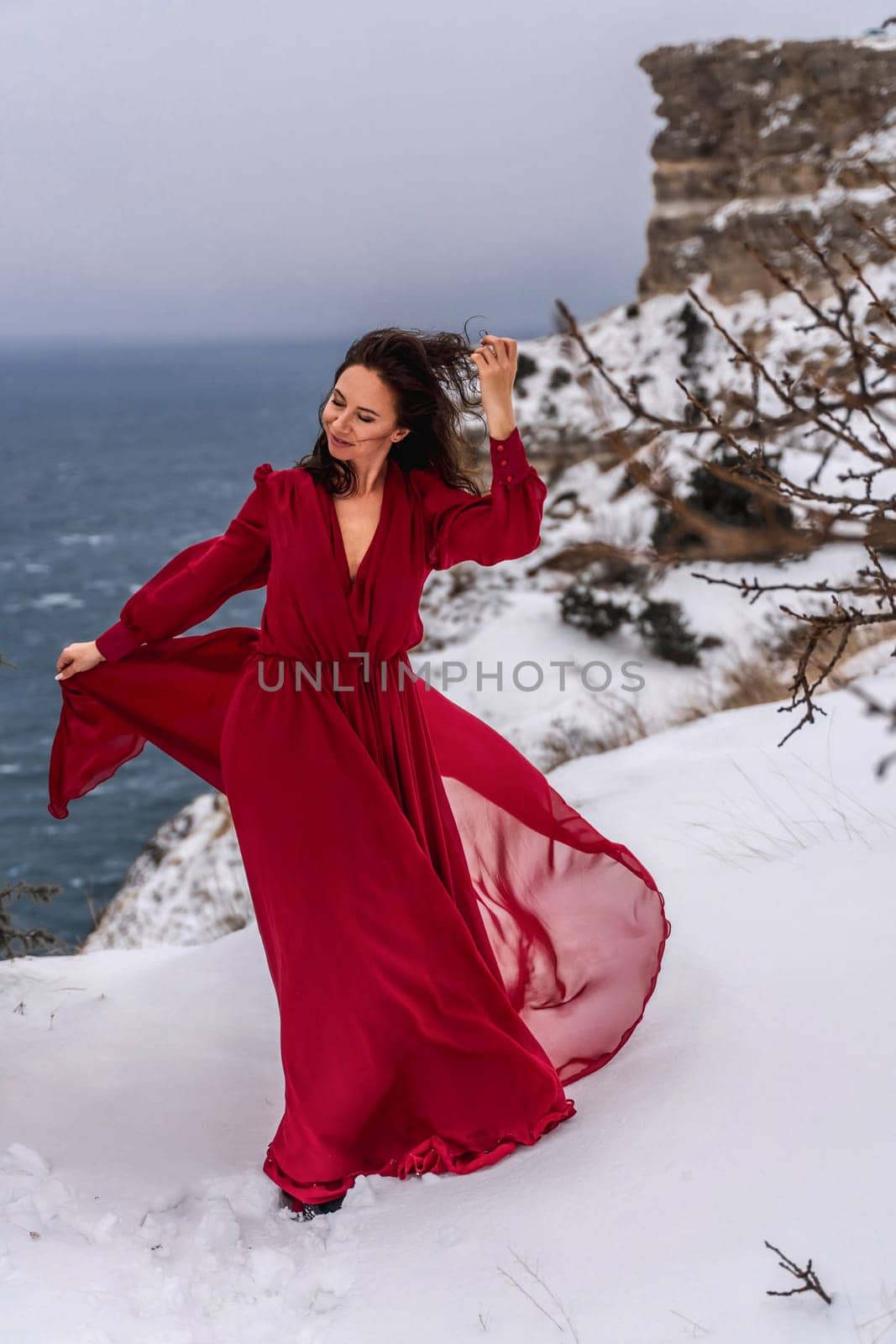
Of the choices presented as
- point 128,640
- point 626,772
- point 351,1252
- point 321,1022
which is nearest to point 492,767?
point 321,1022

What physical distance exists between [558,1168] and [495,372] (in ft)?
5.70

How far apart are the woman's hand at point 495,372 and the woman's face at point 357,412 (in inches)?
10.5

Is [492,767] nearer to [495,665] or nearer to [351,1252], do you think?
[351,1252]

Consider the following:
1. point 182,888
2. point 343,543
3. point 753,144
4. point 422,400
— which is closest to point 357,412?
point 422,400

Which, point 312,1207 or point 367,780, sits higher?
point 367,780

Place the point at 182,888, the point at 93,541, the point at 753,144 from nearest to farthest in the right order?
1. the point at 182,888
2. the point at 753,144
3. the point at 93,541

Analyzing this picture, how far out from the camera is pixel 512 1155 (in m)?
2.73

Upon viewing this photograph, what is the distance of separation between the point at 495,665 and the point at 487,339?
38.4 ft

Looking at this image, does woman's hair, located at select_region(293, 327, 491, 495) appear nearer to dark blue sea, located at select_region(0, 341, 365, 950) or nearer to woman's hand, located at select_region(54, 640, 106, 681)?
A: dark blue sea, located at select_region(0, 341, 365, 950)

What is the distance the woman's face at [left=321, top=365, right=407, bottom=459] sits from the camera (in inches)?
105

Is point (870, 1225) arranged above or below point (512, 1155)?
above

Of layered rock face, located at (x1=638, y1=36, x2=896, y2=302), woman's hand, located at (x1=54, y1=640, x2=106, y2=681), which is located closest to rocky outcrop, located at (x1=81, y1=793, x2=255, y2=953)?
woman's hand, located at (x1=54, y1=640, x2=106, y2=681)

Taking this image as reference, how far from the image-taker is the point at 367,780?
2.69 meters

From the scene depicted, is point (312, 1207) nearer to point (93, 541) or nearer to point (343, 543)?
point (343, 543)
